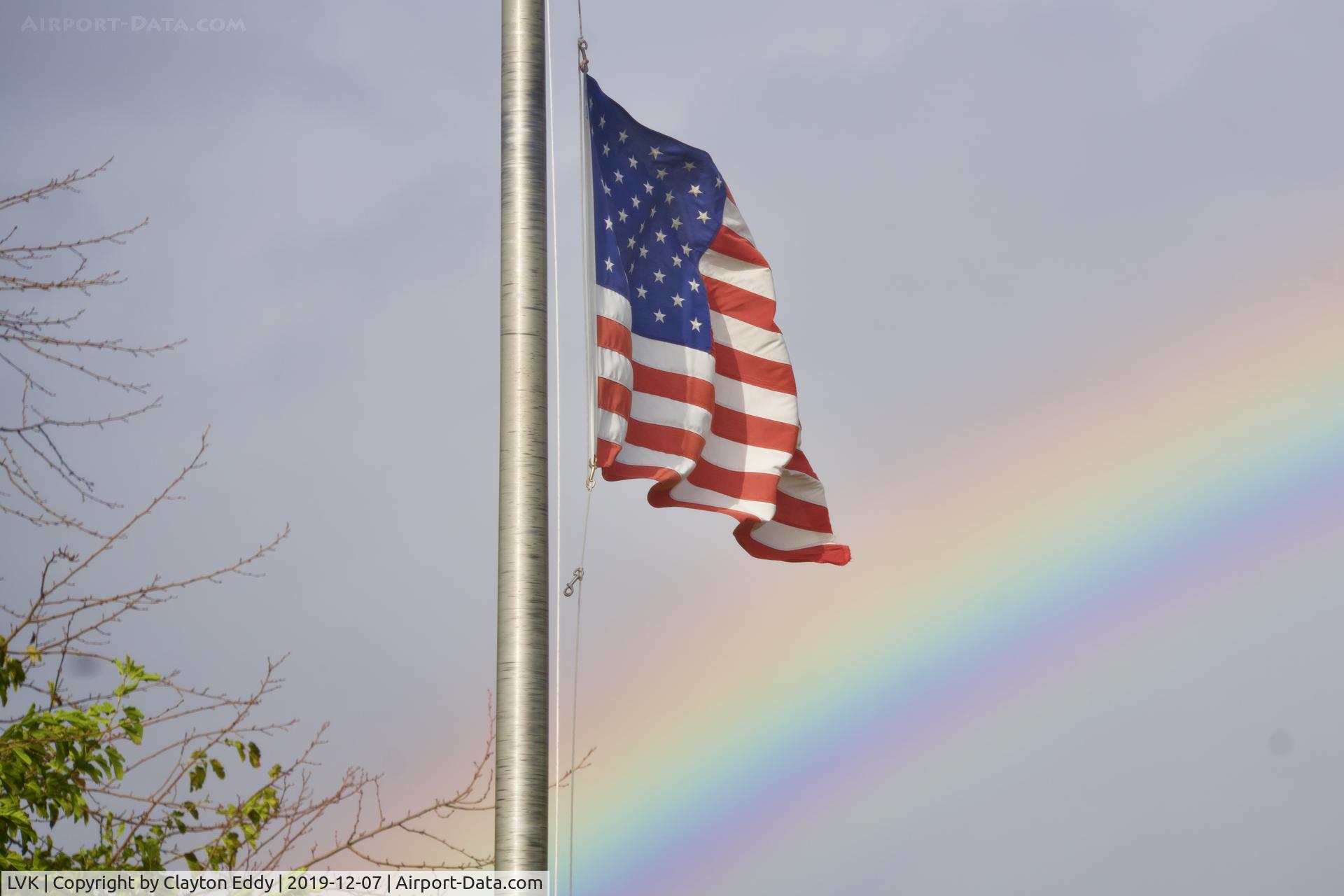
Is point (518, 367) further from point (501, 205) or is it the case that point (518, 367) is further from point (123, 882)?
point (123, 882)

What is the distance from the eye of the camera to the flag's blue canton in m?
10.8

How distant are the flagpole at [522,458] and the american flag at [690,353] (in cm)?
162

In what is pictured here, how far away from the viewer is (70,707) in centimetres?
739

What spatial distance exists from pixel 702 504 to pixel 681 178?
270cm

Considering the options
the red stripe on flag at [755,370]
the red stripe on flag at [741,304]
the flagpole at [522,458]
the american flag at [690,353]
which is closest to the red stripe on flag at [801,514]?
the american flag at [690,353]

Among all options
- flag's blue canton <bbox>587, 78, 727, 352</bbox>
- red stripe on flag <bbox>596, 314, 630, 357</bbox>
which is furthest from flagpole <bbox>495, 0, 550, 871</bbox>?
flag's blue canton <bbox>587, 78, 727, 352</bbox>

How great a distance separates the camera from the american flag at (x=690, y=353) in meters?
10.2

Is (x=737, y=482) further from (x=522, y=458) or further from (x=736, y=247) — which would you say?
(x=522, y=458)

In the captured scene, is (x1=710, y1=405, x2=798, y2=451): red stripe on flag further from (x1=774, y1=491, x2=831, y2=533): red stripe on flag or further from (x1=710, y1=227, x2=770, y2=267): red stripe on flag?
(x1=710, y1=227, x2=770, y2=267): red stripe on flag

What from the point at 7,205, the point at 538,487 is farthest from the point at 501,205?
the point at 7,205

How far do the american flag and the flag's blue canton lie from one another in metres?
0.01

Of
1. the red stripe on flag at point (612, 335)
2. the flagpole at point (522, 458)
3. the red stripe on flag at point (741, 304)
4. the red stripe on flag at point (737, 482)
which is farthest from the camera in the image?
→ the red stripe on flag at point (741, 304)

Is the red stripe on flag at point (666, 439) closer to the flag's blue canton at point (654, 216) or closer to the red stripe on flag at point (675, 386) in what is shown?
the red stripe on flag at point (675, 386)

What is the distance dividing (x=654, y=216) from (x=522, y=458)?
4544 mm
